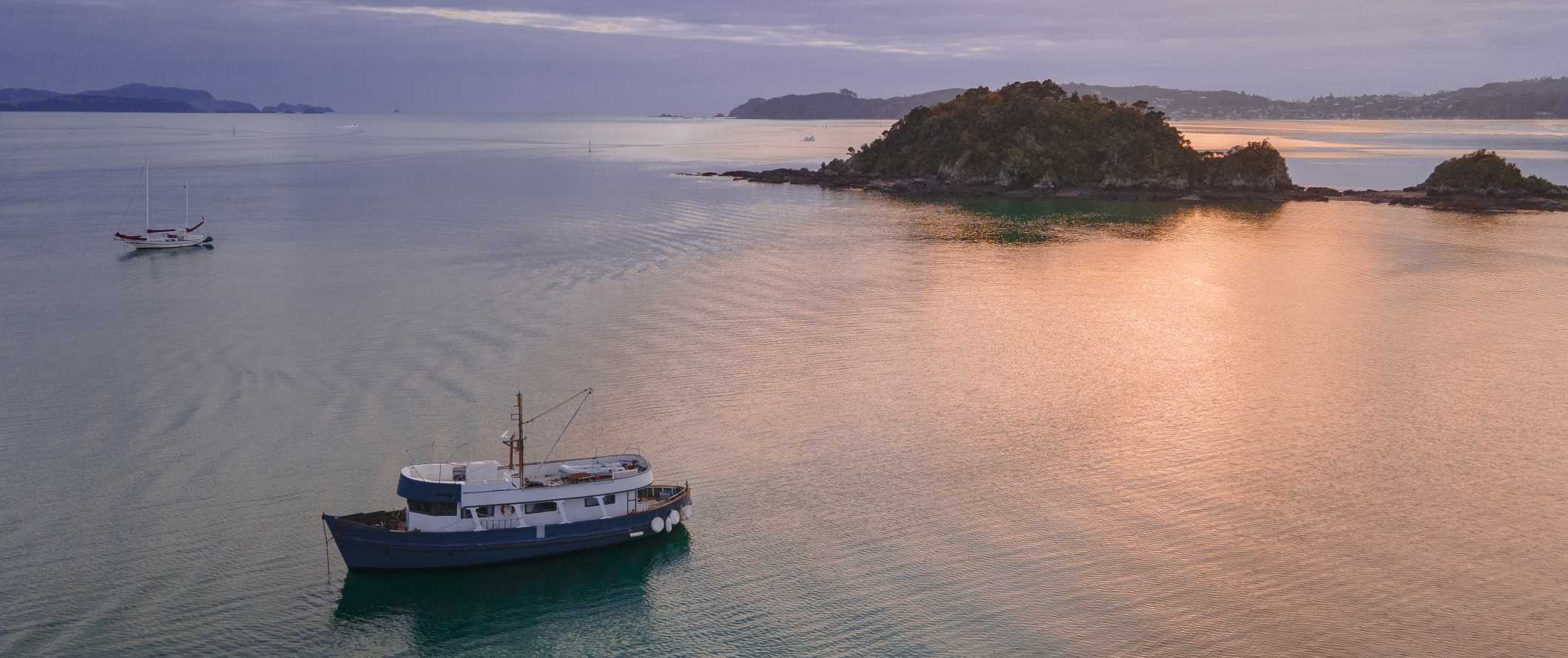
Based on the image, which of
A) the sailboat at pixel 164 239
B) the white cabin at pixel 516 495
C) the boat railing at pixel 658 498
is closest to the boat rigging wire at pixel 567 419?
the white cabin at pixel 516 495

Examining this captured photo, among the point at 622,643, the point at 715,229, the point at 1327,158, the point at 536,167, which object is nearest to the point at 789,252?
the point at 715,229

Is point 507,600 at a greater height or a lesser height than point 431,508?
lesser

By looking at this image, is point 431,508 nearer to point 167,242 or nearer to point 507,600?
point 507,600

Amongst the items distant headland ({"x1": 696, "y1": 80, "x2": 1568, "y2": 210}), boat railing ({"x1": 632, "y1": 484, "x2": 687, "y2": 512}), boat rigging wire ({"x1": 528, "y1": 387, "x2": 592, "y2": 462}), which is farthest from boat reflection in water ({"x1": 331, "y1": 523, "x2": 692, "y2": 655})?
distant headland ({"x1": 696, "y1": 80, "x2": 1568, "y2": 210})

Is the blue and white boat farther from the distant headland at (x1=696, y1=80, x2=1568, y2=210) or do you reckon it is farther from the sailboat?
the distant headland at (x1=696, y1=80, x2=1568, y2=210)

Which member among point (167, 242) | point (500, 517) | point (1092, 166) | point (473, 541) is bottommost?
point (473, 541)

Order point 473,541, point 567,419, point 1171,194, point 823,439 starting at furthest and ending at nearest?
point 1171,194 → point 567,419 → point 823,439 → point 473,541

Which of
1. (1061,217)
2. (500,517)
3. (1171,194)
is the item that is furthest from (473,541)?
(1171,194)
